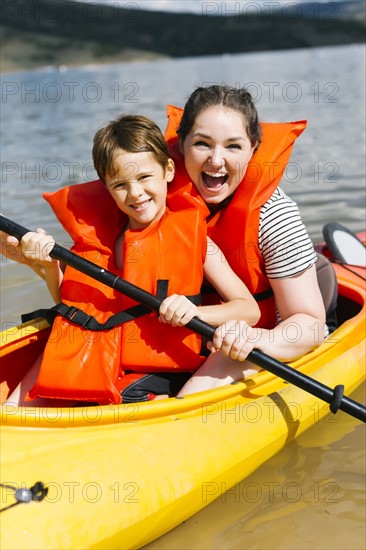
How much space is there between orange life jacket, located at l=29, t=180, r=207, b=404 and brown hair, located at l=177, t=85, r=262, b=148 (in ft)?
1.29

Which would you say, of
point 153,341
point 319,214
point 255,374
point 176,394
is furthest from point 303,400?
point 319,214

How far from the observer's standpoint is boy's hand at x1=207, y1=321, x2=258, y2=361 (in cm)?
278

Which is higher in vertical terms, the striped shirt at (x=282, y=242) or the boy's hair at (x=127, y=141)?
the boy's hair at (x=127, y=141)

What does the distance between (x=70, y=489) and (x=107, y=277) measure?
2.65 feet

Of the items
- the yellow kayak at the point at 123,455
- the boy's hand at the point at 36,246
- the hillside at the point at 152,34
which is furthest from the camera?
the hillside at the point at 152,34

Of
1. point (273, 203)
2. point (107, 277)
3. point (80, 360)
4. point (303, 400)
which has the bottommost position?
point (303, 400)

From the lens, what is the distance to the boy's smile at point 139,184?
2748 mm

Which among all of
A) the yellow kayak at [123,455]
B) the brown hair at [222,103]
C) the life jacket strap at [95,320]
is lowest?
the yellow kayak at [123,455]

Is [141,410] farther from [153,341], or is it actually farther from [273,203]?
[273,203]

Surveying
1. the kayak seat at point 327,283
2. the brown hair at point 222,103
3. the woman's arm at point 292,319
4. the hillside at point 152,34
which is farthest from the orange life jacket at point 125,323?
the hillside at point 152,34

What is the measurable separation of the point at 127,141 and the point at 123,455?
1179 millimetres

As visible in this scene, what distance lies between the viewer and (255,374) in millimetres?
3107

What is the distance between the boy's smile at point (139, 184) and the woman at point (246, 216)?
0.11 metres

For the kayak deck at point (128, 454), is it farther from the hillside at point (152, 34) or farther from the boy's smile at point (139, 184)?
the hillside at point (152, 34)
